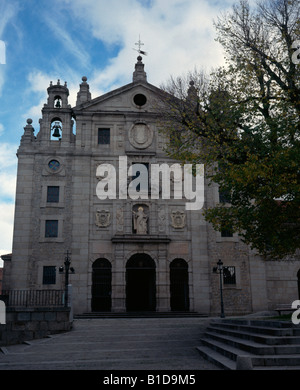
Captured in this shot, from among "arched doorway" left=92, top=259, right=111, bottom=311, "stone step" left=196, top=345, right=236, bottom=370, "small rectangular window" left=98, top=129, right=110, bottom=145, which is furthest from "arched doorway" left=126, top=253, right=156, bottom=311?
"stone step" left=196, top=345, right=236, bottom=370

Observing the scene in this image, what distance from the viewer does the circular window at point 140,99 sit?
32.9 m

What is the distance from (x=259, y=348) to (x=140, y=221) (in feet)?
67.8

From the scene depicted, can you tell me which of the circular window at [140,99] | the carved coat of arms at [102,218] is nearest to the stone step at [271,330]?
the carved coat of arms at [102,218]

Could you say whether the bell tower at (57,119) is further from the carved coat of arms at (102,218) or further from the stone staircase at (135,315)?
the stone staircase at (135,315)

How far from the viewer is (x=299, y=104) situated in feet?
50.4

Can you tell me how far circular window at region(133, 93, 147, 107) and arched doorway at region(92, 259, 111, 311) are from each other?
12736mm

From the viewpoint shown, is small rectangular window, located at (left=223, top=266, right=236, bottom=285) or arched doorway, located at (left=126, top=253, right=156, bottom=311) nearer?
arched doorway, located at (left=126, top=253, right=156, bottom=311)

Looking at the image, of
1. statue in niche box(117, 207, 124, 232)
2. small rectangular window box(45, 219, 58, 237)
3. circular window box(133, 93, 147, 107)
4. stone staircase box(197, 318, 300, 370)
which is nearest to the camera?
stone staircase box(197, 318, 300, 370)

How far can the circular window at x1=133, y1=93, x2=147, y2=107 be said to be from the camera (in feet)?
108

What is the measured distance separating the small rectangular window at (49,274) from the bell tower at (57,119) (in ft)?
30.4

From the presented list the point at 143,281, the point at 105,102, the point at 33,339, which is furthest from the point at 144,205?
the point at 33,339

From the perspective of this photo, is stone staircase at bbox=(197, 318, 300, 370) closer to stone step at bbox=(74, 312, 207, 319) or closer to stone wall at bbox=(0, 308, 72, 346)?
stone wall at bbox=(0, 308, 72, 346)

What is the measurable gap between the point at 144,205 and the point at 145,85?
9.74m
